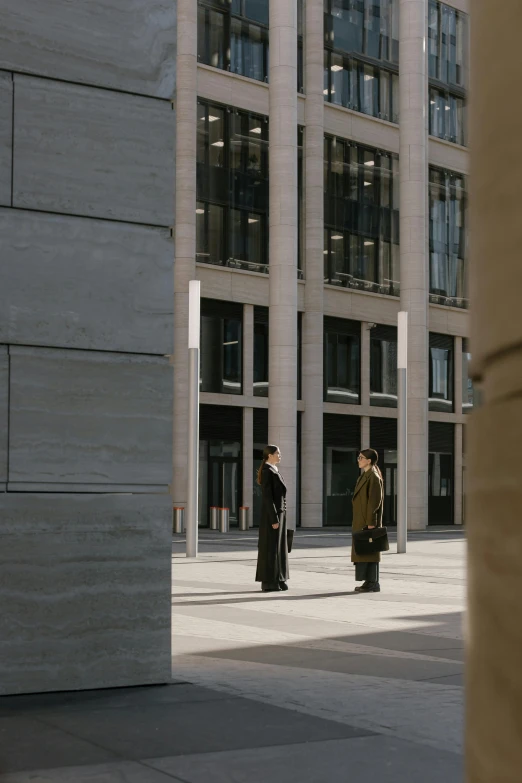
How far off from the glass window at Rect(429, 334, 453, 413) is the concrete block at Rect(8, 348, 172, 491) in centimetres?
3666

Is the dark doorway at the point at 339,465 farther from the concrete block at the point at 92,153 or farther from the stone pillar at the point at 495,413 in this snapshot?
the stone pillar at the point at 495,413

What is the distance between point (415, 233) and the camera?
1602 inches

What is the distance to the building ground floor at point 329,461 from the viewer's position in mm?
37344

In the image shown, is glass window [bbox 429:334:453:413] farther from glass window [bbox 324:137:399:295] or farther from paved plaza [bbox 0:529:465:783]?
paved plaza [bbox 0:529:465:783]

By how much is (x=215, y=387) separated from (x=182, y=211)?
5.45 meters

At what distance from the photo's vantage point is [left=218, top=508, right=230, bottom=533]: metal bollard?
35.4 meters

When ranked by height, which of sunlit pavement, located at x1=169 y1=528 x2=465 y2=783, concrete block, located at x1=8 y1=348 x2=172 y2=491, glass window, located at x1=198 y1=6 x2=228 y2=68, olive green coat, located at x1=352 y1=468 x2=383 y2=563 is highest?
glass window, located at x1=198 y1=6 x2=228 y2=68

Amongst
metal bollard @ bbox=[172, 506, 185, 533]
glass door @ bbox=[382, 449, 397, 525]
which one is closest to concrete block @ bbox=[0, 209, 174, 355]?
metal bollard @ bbox=[172, 506, 185, 533]

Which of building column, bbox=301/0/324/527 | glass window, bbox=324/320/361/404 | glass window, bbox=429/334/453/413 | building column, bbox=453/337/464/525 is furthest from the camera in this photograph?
building column, bbox=453/337/464/525

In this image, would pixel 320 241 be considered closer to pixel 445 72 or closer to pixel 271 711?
pixel 445 72

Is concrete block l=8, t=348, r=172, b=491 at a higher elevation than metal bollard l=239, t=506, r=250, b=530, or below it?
higher

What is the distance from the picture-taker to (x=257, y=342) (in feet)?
126


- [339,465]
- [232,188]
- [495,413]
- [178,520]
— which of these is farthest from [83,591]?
[339,465]

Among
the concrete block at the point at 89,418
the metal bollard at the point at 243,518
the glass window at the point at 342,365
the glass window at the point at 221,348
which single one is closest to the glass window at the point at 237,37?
the glass window at the point at 221,348
